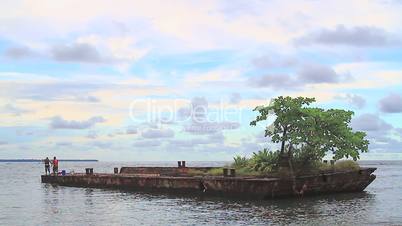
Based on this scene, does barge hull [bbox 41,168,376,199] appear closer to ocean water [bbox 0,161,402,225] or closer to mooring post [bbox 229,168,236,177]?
mooring post [bbox 229,168,236,177]

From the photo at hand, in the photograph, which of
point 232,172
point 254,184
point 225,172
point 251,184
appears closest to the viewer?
point 254,184

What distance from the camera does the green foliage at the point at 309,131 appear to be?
35719 millimetres

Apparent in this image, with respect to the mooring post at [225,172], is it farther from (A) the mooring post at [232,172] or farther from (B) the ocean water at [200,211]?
(B) the ocean water at [200,211]

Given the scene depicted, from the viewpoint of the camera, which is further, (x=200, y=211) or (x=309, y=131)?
(x=309, y=131)

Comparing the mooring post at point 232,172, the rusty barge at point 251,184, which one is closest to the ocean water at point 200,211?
the rusty barge at point 251,184

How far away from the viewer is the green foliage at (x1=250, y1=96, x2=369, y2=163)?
35.7 metres

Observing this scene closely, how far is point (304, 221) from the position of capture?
1001 inches

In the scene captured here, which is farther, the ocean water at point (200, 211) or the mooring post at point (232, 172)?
the mooring post at point (232, 172)

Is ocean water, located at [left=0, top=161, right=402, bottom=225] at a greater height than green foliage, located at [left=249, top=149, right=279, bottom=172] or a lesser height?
lesser

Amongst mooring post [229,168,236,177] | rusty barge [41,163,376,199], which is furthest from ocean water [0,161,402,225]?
mooring post [229,168,236,177]

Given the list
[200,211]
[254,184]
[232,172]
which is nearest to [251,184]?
[254,184]

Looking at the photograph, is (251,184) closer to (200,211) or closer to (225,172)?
(225,172)

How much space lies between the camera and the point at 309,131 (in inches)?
1406

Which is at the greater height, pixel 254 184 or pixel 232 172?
pixel 232 172
